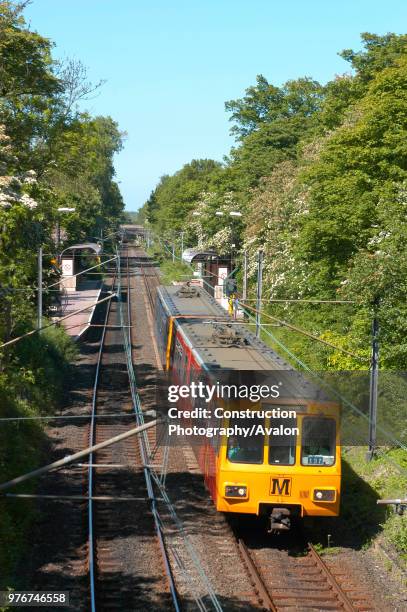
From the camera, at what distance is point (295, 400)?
12664 mm

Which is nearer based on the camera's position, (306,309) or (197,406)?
(197,406)

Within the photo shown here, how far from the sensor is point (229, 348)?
52.7 ft

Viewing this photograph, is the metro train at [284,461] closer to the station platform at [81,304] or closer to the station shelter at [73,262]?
the station platform at [81,304]

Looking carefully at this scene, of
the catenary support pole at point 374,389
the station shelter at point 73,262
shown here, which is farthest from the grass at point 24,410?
the station shelter at point 73,262

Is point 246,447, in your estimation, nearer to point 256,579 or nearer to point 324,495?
point 324,495

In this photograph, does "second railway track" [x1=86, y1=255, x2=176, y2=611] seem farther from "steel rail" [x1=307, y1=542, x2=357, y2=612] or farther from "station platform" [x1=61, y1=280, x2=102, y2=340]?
"station platform" [x1=61, y1=280, x2=102, y2=340]

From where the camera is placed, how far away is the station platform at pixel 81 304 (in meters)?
39.0

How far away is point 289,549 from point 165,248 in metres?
74.8

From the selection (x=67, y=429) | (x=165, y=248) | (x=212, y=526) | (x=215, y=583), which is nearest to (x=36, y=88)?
(x=67, y=429)

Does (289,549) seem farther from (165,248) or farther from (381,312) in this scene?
(165,248)

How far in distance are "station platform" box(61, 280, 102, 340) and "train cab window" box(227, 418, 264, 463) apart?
20.7m

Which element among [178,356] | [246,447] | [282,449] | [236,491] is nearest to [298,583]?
[236,491]

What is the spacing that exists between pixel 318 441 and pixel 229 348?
12.2 feet

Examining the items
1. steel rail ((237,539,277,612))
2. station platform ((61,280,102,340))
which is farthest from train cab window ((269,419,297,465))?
station platform ((61,280,102,340))
